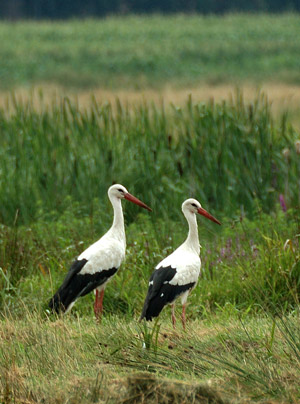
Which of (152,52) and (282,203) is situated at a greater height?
(282,203)

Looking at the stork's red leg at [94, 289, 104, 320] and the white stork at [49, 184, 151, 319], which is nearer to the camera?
the white stork at [49, 184, 151, 319]

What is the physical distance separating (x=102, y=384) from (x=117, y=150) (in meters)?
6.28

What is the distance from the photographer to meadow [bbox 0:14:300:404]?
441 cm

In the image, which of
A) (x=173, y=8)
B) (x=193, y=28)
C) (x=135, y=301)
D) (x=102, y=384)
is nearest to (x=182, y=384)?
(x=102, y=384)

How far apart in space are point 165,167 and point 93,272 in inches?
162

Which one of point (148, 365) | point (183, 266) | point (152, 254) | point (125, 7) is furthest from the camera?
point (125, 7)

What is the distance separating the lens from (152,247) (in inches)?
302

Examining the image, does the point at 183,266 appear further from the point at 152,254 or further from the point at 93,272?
the point at 152,254

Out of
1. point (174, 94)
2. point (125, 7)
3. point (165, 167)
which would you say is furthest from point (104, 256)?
point (125, 7)

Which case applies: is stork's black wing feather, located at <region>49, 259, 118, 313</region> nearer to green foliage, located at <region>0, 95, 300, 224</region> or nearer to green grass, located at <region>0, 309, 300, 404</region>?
green grass, located at <region>0, 309, 300, 404</region>

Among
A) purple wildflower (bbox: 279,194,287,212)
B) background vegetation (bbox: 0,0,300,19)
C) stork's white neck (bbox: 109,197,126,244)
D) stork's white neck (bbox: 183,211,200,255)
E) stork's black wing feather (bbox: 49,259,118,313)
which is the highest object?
stork's white neck (bbox: 183,211,200,255)

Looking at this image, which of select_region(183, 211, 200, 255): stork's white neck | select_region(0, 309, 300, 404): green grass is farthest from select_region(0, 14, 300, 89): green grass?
select_region(0, 309, 300, 404): green grass

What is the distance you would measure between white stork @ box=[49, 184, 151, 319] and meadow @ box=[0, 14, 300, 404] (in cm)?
21

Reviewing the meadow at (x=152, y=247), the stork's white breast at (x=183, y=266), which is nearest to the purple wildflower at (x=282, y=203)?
the meadow at (x=152, y=247)
